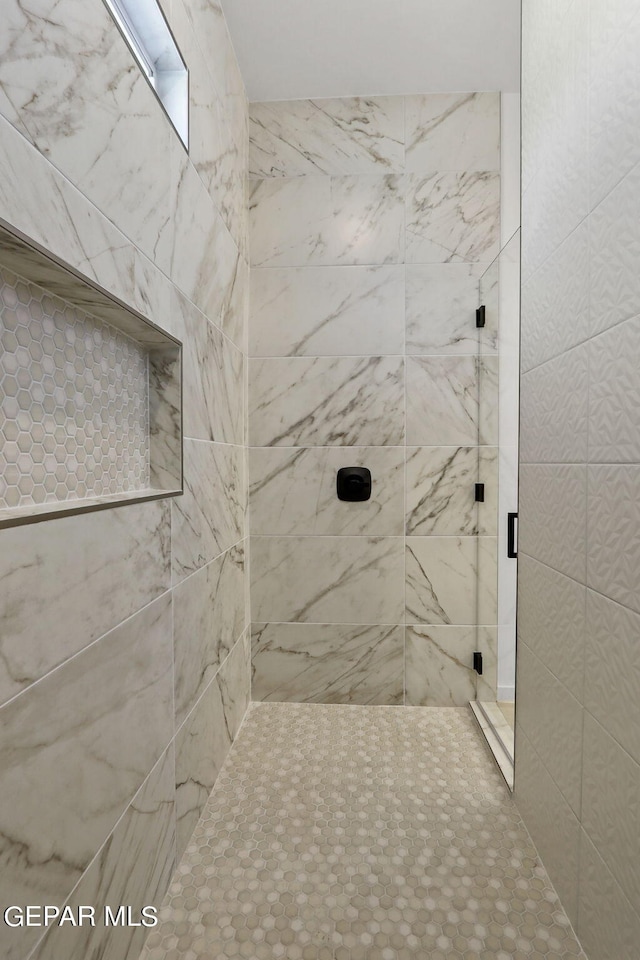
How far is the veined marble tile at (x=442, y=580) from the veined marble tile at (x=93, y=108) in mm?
1651

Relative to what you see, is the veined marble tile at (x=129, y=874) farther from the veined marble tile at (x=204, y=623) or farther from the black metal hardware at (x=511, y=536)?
the black metal hardware at (x=511, y=536)

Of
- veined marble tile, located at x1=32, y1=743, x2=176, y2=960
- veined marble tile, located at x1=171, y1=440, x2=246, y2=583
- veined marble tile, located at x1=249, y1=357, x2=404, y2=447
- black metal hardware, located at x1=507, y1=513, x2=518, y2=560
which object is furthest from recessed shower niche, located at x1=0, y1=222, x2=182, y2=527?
black metal hardware, located at x1=507, y1=513, x2=518, y2=560

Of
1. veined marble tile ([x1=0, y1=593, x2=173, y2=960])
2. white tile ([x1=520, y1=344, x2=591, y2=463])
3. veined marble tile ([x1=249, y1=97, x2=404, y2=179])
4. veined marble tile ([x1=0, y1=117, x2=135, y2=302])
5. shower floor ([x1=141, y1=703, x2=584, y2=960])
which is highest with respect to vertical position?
veined marble tile ([x1=249, y1=97, x2=404, y2=179])

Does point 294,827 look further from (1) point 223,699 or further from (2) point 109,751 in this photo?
(2) point 109,751

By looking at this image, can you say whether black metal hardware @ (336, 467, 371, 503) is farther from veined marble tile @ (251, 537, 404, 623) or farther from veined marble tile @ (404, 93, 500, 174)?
veined marble tile @ (404, 93, 500, 174)

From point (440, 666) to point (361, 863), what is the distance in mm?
1040

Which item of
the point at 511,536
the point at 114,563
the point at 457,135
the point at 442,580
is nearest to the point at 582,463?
the point at 511,536

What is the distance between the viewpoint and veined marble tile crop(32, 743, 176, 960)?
89 cm

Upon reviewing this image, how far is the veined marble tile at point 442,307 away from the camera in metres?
2.27

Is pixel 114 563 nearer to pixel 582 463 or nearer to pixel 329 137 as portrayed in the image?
pixel 582 463

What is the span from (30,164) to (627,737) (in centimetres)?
139

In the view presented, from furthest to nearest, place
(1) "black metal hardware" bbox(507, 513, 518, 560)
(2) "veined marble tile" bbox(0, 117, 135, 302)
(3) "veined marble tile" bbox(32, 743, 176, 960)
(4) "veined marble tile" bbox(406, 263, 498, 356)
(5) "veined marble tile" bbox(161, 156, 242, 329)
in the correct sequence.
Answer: (4) "veined marble tile" bbox(406, 263, 498, 356)
(1) "black metal hardware" bbox(507, 513, 518, 560)
(5) "veined marble tile" bbox(161, 156, 242, 329)
(3) "veined marble tile" bbox(32, 743, 176, 960)
(2) "veined marble tile" bbox(0, 117, 135, 302)

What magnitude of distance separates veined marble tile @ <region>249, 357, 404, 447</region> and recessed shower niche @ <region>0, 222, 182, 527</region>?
3.17 ft

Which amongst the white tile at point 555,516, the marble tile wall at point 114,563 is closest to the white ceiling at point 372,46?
the marble tile wall at point 114,563
